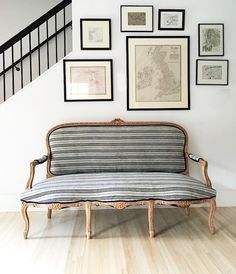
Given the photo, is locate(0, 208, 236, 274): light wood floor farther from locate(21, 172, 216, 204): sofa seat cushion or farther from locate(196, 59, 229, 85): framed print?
locate(196, 59, 229, 85): framed print

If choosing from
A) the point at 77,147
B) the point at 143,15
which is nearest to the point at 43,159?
the point at 77,147

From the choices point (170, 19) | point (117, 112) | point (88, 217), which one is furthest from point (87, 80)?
point (88, 217)

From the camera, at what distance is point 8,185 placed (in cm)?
349

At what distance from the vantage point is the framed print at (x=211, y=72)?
3.55 metres

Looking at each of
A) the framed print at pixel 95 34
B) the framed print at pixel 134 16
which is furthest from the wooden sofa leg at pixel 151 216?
the framed print at pixel 134 16

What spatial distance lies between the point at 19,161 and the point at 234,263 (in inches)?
93.0

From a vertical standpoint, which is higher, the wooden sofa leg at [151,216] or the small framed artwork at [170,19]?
the small framed artwork at [170,19]

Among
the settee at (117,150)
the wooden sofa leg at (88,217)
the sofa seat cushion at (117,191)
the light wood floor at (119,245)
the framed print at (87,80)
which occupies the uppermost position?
the framed print at (87,80)

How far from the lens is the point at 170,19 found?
11.5 ft

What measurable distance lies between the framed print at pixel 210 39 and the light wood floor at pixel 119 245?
68.5 inches

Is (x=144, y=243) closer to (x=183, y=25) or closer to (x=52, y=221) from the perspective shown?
(x=52, y=221)

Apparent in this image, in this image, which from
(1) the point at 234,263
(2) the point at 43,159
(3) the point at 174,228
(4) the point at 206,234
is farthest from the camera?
(2) the point at 43,159

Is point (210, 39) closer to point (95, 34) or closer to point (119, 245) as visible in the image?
point (95, 34)

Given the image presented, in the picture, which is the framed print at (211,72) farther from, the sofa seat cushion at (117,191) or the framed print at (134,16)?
the sofa seat cushion at (117,191)
